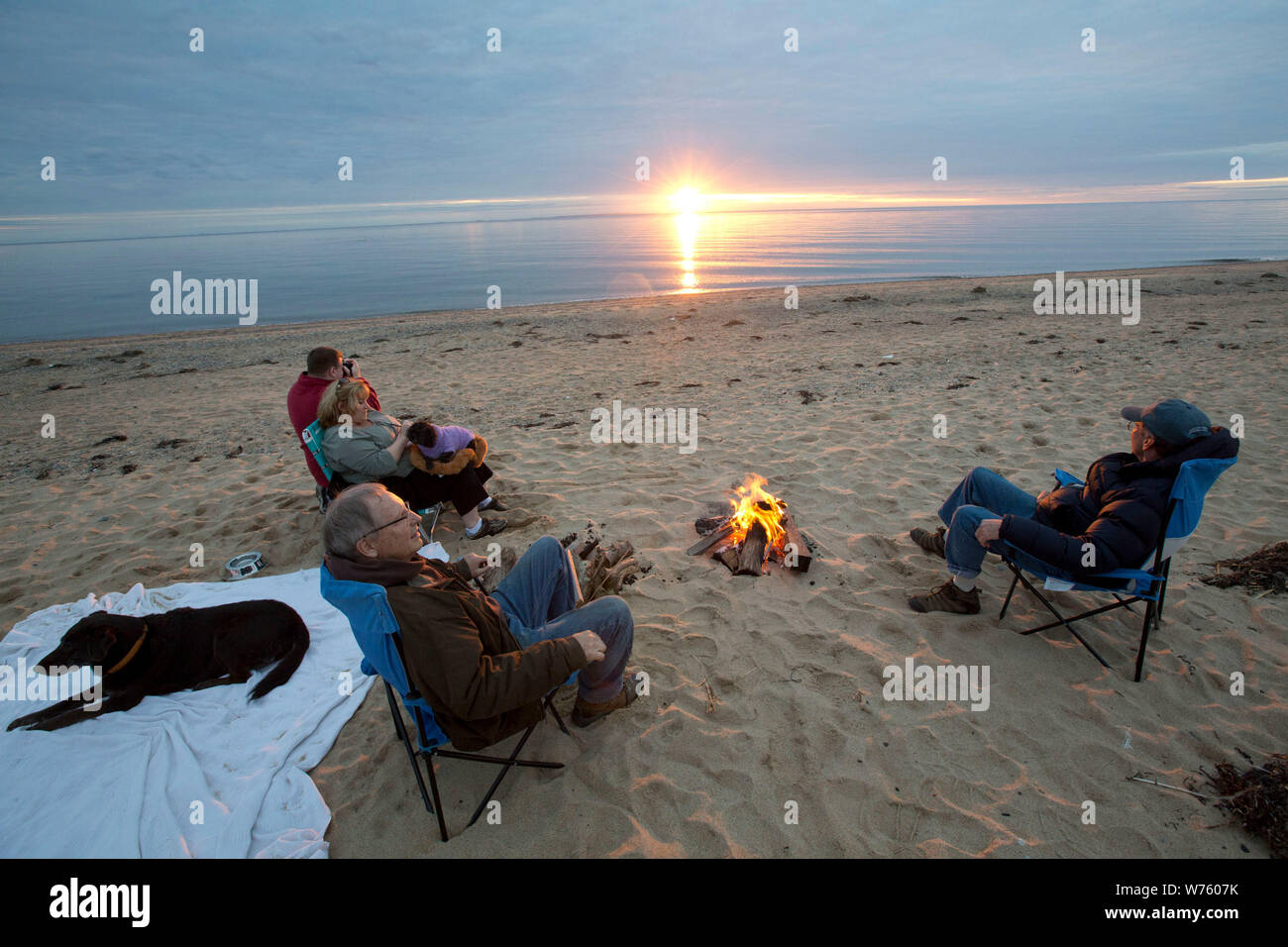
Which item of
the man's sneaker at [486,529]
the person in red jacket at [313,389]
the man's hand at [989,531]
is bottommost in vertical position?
the man's sneaker at [486,529]

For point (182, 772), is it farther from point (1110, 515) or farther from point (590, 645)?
point (1110, 515)

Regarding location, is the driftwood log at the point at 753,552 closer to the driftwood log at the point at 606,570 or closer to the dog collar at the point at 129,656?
the driftwood log at the point at 606,570

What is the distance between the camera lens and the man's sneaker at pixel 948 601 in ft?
13.3

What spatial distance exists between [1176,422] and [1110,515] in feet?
2.01

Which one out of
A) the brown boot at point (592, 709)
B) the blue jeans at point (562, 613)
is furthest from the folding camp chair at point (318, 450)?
the brown boot at point (592, 709)

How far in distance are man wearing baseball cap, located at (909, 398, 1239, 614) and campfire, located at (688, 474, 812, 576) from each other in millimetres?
1138

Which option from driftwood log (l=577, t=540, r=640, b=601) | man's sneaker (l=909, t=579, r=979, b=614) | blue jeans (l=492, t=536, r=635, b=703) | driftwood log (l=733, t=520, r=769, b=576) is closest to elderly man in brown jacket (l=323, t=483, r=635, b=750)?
blue jeans (l=492, t=536, r=635, b=703)

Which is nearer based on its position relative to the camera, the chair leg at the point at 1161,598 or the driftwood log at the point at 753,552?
the chair leg at the point at 1161,598

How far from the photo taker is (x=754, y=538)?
4820 millimetres

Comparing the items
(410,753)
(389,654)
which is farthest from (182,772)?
(389,654)

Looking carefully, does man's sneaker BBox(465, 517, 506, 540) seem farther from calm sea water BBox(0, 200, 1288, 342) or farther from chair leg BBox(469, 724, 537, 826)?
calm sea water BBox(0, 200, 1288, 342)
